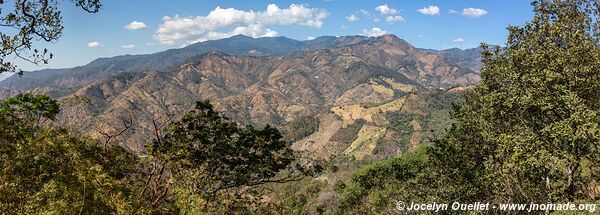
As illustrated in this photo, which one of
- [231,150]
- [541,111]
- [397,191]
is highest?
[541,111]

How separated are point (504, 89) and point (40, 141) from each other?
20.9m

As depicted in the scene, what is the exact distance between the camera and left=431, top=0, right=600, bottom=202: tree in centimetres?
1728

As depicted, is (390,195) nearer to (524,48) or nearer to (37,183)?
(524,48)

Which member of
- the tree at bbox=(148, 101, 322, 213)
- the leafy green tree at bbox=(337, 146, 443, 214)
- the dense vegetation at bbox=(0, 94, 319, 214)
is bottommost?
the leafy green tree at bbox=(337, 146, 443, 214)

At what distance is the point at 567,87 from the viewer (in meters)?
17.8

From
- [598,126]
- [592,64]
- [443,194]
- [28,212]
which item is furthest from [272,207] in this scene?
[443,194]

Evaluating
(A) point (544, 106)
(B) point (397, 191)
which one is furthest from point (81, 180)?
(B) point (397, 191)

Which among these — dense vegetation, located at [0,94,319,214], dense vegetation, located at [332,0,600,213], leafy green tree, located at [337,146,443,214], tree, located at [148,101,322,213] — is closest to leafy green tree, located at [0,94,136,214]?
dense vegetation, located at [0,94,319,214]

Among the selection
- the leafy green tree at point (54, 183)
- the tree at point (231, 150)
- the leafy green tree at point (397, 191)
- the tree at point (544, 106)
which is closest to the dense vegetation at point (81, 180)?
the leafy green tree at point (54, 183)

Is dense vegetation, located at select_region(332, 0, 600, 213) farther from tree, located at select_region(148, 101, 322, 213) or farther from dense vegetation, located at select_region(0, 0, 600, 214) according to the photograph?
tree, located at select_region(148, 101, 322, 213)

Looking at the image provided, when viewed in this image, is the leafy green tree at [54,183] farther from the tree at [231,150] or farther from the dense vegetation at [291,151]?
the tree at [231,150]

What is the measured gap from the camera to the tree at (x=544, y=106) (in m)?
17.3

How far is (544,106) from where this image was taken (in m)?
18.1

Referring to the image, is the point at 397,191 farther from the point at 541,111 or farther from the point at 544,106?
the point at 544,106
